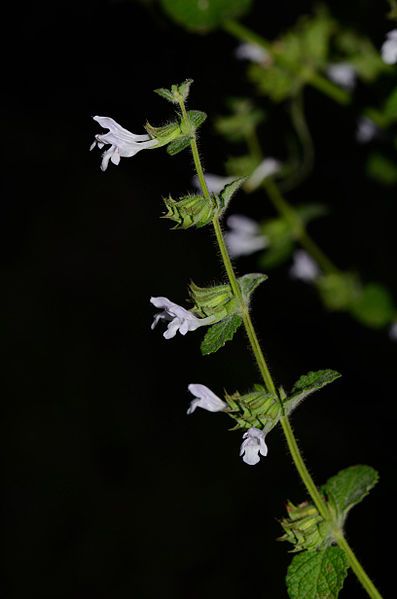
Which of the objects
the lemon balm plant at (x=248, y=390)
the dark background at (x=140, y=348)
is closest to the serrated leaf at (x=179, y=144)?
the lemon balm plant at (x=248, y=390)

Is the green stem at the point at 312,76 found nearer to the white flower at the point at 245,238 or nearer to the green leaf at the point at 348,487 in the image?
the white flower at the point at 245,238

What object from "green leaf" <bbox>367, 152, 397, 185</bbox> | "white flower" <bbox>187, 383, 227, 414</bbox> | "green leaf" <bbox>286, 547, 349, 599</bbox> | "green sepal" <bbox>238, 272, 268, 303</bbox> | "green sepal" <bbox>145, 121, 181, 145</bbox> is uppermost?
"green leaf" <bbox>367, 152, 397, 185</bbox>

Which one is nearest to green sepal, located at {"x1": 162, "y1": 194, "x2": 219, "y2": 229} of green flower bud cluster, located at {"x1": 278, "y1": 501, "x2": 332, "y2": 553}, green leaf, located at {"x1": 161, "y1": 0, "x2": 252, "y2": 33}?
green flower bud cluster, located at {"x1": 278, "y1": 501, "x2": 332, "y2": 553}

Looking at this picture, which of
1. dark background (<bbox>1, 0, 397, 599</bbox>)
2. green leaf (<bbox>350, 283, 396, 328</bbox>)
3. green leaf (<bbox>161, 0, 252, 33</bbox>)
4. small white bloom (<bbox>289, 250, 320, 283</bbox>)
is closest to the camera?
green leaf (<bbox>161, 0, 252, 33</bbox>)

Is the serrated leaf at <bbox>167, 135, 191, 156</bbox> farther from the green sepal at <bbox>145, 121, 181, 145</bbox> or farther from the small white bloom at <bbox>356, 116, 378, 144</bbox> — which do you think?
the small white bloom at <bbox>356, 116, 378, 144</bbox>

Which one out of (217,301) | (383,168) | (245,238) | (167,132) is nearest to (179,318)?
(217,301)

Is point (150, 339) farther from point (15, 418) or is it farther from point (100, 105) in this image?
point (100, 105)
